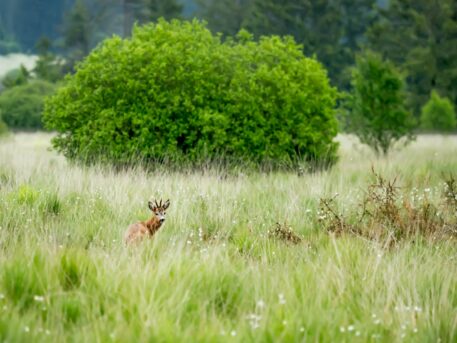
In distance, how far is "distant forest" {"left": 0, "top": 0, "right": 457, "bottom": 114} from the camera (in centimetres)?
4572

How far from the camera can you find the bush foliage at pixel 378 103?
19.9m

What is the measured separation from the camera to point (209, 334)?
3893mm

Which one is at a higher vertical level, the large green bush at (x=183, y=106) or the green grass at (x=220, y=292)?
the large green bush at (x=183, y=106)

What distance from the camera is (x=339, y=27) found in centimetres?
5303

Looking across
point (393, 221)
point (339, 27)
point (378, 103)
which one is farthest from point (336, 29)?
point (393, 221)

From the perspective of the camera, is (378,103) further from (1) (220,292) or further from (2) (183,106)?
(1) (220,292)

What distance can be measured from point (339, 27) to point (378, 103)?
112ft

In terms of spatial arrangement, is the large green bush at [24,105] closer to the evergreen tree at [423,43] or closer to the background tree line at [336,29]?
the background tree line at [336,29]

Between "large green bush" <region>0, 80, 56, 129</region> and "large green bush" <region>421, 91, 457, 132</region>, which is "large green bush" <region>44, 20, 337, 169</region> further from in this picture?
"large green bush" <region>0, 80, 56, 129</region>

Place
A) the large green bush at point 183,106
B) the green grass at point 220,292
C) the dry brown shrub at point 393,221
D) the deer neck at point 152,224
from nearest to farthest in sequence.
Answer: the green grass at point 220,292 < the deer neck at point 152,224 < the dry brown shrub at point 393,221 < the large green bush at point 183,106

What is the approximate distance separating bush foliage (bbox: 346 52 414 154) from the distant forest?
79.2 ft

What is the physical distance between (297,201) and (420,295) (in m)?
4.16

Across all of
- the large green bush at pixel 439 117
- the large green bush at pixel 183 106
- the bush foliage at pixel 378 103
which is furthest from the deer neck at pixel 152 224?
the large green bush at pixel 439 117

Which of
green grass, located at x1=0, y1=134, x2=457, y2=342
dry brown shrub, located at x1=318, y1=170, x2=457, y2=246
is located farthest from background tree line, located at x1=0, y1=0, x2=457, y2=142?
green grass, located at x1=0, y1=134, x2=457, y2=342
